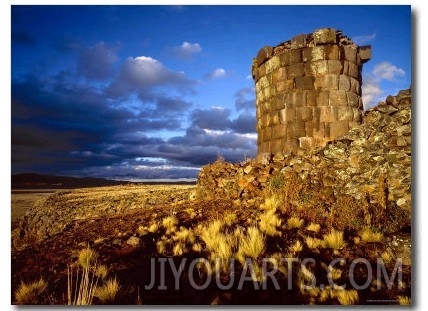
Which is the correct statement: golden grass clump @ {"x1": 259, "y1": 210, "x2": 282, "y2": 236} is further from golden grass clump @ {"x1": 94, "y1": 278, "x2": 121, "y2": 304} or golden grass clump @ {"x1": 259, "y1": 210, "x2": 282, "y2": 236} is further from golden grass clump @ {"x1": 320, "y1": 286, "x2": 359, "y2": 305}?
golden grass clump @ {"x1": 94, "y1": 278, "x2": 121, "y2": 304}

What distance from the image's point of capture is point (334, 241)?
4445mm

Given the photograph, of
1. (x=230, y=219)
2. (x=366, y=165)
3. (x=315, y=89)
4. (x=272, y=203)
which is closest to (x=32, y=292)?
(x=230, y=219)

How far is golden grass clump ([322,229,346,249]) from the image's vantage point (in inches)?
174

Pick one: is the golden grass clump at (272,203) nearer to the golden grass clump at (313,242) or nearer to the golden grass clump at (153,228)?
the golden grass clump at (313,242)

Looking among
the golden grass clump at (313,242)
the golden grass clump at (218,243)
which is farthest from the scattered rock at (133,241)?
the golden grass clump at (313,242)

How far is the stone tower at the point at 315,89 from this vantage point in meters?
7.58

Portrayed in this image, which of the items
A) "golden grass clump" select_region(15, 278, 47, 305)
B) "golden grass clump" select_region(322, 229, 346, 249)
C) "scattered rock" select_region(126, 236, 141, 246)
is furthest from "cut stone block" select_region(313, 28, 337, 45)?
"golden grass clump" select_region(15, 278, 47, 305)

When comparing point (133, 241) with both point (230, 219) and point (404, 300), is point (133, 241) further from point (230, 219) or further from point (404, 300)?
point (404, 300)

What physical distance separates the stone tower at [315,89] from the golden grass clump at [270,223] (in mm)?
2574

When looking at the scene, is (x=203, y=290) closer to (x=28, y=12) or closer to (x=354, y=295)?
(x=354, y=295)

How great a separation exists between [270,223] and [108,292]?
2903 mm

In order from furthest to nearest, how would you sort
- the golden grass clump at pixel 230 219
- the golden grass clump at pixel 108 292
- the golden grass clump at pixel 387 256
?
the golden grass clump at pixel 230 219 → the golden grass clump at pixel 387 256 → the golden grass clump at pixel 108 292

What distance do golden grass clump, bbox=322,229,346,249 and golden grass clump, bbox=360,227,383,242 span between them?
35cm
